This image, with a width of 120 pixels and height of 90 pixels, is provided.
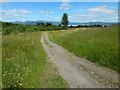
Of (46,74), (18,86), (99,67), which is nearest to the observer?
(18,86)

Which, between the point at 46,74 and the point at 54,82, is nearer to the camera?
the point at 54,82

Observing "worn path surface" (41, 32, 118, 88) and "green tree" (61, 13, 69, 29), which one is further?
"green tree" (61, 13, 69, 29)

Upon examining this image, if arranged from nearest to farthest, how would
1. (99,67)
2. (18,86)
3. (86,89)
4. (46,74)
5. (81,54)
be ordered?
(18,86), (86,89), (46,74), (99,67), (81,54)

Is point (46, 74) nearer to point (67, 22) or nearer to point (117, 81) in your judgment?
point (117, 81)

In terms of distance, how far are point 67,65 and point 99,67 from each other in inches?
89.7

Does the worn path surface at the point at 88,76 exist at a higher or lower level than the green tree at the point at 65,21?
lower

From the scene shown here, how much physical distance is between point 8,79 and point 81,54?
1337 cm

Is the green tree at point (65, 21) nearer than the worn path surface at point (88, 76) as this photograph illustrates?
No

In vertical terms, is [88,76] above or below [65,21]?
below

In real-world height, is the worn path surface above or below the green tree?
below

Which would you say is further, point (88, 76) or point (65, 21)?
point (65, 21)

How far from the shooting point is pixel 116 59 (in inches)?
726

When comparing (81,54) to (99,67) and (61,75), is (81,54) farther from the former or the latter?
(61,75)

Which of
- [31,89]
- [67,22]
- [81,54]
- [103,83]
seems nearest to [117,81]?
[103,83]
